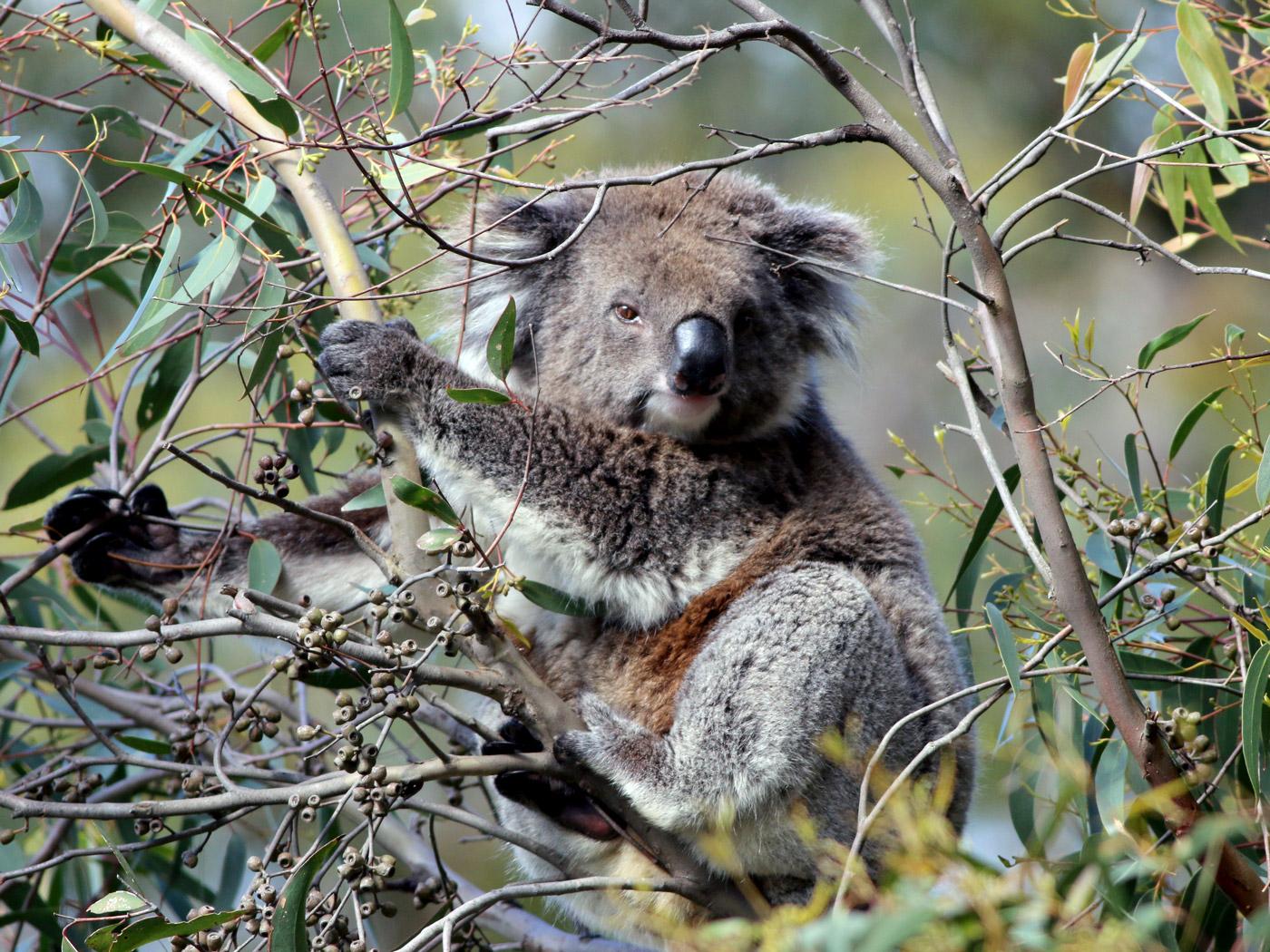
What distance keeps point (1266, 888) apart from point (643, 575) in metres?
1.40

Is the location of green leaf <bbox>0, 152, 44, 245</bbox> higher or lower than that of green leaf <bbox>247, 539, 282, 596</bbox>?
higher

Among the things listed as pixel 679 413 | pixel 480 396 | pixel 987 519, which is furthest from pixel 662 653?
pixel 480 396

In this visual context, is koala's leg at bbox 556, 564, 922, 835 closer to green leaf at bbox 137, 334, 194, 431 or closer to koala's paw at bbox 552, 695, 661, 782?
koala's paw at bbox 552, 695, 661, 782

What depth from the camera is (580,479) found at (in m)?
2.76

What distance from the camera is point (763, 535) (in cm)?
291

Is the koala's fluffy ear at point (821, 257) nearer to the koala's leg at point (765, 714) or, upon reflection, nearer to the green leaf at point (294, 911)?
the koala's leg at point (765, 714)

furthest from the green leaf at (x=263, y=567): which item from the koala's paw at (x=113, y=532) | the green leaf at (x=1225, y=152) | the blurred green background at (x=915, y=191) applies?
the blurred green background at (x=915, y=191)

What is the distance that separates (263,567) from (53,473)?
834 mm

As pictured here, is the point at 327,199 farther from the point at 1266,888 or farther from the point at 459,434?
the point at 1266,888

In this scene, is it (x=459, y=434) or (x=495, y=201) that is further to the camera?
(x=495, y=201)

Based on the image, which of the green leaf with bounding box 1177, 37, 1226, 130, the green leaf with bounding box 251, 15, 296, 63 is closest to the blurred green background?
the green leaf with bounding box 251, 15, 296, 63

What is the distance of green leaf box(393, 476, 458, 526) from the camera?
1.95 metres

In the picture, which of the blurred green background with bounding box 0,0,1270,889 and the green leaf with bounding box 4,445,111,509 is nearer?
the green leaf with bounding box 4,445,111,509

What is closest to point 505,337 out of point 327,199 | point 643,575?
point 327,199
